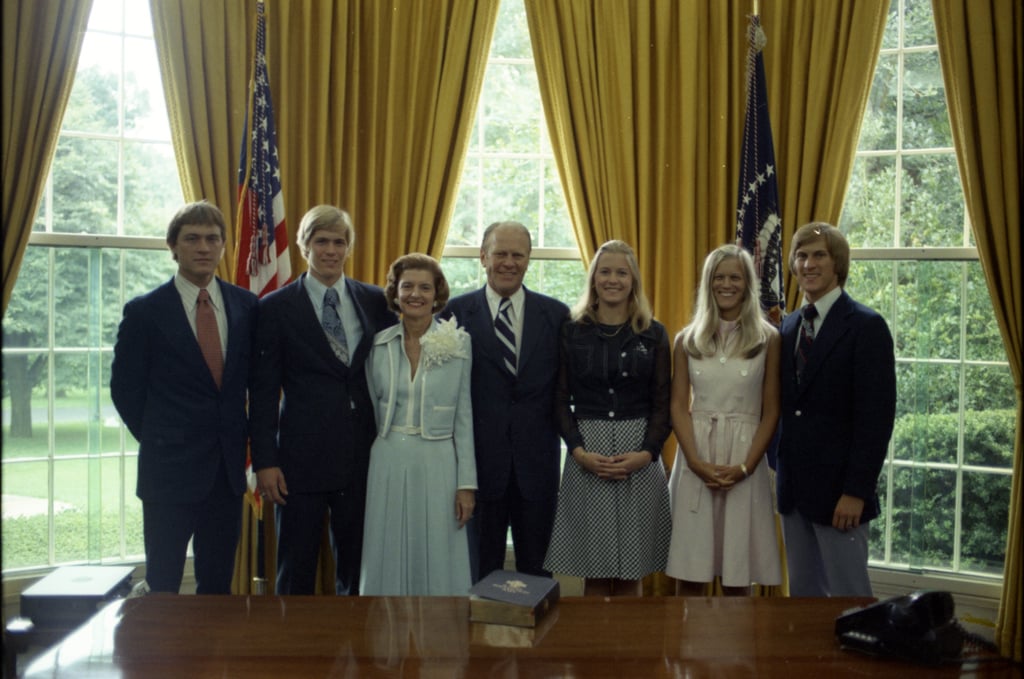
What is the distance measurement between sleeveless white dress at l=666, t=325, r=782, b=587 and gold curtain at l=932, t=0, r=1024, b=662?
4.71ft

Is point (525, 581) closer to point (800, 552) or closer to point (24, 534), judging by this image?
point (800, 552)

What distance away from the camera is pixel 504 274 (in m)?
3.26

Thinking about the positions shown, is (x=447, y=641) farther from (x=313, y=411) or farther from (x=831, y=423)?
(x=831, y=423)

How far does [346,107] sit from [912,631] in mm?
3275

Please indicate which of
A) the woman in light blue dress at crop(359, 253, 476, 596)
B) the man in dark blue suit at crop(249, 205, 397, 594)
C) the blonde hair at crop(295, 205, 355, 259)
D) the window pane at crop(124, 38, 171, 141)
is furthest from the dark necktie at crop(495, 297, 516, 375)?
the window pane at crop(124, 38, 171, 141)

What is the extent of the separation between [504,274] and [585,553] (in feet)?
3.37

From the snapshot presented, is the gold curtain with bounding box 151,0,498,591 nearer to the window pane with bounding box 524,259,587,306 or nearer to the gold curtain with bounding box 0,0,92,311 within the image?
the gold curtain with bounding box 0,0,92,311

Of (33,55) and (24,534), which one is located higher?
(33,55)

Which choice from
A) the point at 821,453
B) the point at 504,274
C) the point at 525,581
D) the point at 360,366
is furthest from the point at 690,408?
the point at 525,581

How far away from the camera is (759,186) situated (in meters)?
3.95

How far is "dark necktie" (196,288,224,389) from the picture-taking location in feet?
9.86

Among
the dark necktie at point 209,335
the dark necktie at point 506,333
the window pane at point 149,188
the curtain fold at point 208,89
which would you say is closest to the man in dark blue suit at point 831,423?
the dark necktie at point 506,333

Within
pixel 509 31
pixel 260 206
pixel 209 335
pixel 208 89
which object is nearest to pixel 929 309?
pixel 509 31

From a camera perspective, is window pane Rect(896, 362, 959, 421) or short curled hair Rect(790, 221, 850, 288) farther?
window pane Rect(896, 362, 959, 421)
